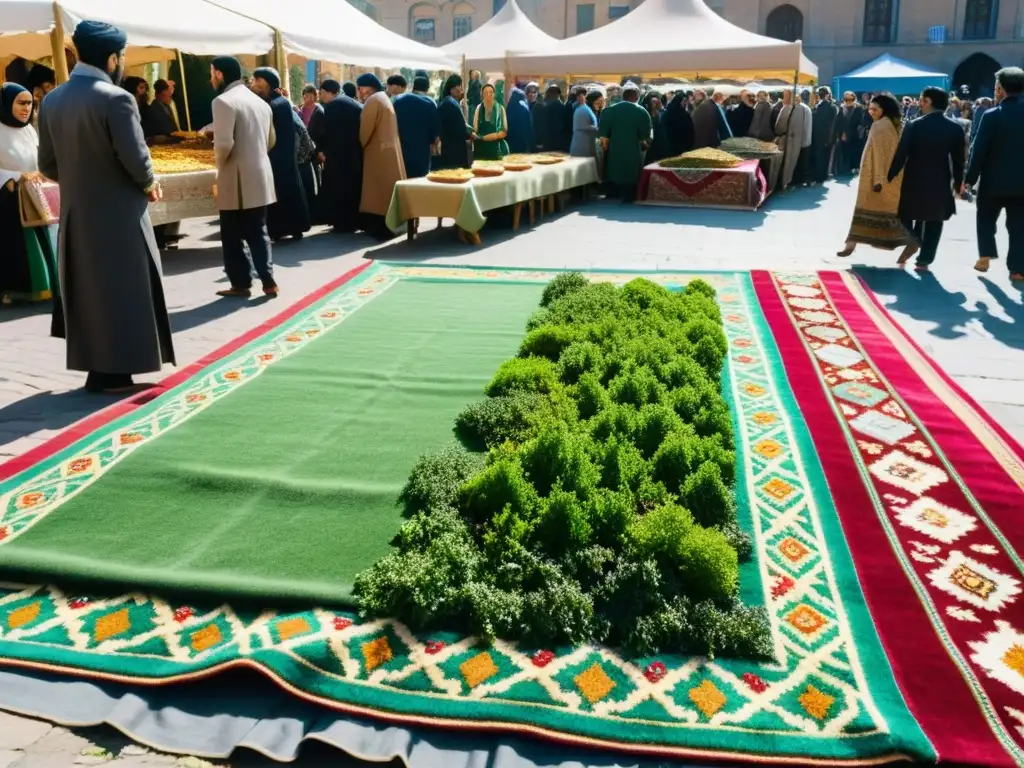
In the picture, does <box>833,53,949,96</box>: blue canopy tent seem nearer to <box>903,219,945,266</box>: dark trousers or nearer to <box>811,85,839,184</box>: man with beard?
<box>811,85,839,184</box>: man with beard

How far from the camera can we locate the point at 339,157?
953 cm

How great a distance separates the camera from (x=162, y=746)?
7.16 ft

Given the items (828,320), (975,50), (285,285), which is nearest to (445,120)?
(285,285)

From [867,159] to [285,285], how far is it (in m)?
5.16

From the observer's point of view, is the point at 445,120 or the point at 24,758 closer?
the point at 24,758

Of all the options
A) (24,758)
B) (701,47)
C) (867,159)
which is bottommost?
(24,758)

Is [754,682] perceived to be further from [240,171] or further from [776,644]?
[240,171]

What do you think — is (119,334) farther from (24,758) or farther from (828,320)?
(828,320)

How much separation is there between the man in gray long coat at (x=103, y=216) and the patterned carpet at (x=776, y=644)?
2.18ft

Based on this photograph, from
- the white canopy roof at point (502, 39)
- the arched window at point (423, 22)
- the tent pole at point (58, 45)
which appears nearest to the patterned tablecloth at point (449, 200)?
the tent pole at point (58, 45)

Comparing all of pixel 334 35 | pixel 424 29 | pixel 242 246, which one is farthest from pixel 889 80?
pixel 242 246

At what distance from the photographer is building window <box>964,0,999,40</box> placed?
A: 3066cm

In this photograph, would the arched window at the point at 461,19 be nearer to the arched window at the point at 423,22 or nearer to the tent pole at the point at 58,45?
the arched window at the point at 423,22

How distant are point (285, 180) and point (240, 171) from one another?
2430 mm
